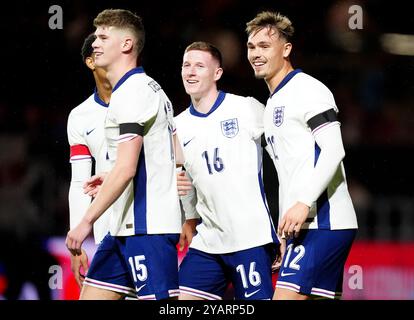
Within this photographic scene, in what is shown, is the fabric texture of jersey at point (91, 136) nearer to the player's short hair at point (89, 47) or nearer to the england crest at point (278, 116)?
the player's short hair at point (89, 47)

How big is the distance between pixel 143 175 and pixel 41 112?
135 inches

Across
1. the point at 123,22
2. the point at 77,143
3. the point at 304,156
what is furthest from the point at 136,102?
the point at 77,143

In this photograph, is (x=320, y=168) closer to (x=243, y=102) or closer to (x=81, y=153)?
(x=243, y=102)

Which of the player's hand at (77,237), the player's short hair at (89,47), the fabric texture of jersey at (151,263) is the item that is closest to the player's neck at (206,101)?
the player's short hair at (89,47)

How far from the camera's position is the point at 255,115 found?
558 centimetres

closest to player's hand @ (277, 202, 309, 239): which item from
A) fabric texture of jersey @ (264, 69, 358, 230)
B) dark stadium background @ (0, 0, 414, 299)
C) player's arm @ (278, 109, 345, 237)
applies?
player's arm @ (278, 109, 345, 237)

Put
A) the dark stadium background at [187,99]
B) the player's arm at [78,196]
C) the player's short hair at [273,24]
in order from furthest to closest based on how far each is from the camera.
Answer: the dark stadium background at [187,99] < the player's arm at [78,196] < the player's short hair at [273,24]

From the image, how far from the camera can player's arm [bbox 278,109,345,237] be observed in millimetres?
4598

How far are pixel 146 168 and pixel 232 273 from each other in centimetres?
113

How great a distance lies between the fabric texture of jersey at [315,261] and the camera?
4828mm
